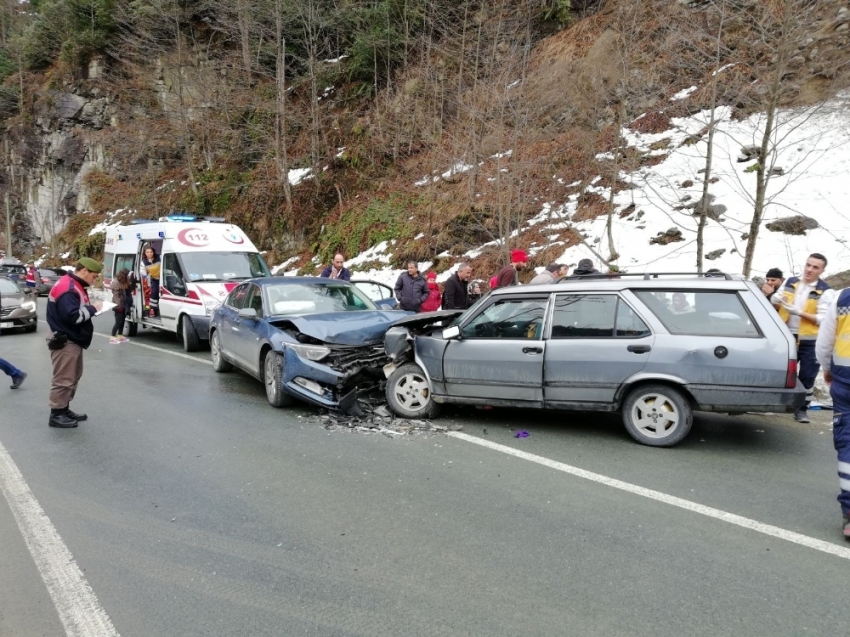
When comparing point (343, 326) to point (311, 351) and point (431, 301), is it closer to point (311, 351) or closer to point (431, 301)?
point (311, 351)

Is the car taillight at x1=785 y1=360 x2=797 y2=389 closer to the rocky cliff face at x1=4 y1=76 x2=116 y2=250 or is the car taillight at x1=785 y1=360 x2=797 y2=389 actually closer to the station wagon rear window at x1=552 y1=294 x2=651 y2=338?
the station wagon rear window at x1=552 y1=294 x2=651 y2=338

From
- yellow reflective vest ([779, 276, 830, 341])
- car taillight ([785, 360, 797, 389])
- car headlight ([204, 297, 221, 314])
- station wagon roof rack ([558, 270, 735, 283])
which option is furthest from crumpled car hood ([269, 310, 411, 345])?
yellow reflective vest ([779, 276, 830, 341])

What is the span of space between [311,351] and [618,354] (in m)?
3.39

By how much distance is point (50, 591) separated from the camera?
311cm

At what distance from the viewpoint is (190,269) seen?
1206cm

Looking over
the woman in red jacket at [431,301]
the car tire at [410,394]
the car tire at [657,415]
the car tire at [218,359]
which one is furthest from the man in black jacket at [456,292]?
the car tire at [657,415]

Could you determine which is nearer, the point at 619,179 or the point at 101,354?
the point at 101,354

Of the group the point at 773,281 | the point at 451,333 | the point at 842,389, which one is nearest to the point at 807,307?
the point at 773,281

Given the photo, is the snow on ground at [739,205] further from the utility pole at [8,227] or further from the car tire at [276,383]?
the utility pole at [8,227]

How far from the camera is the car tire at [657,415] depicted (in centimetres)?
535

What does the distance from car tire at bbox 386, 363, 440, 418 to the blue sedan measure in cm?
39

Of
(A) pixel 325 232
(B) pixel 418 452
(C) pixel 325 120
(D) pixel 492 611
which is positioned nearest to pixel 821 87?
(B) pixel 418 452

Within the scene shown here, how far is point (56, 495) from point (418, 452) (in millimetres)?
2958

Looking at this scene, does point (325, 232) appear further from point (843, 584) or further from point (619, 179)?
point (843, 584)
